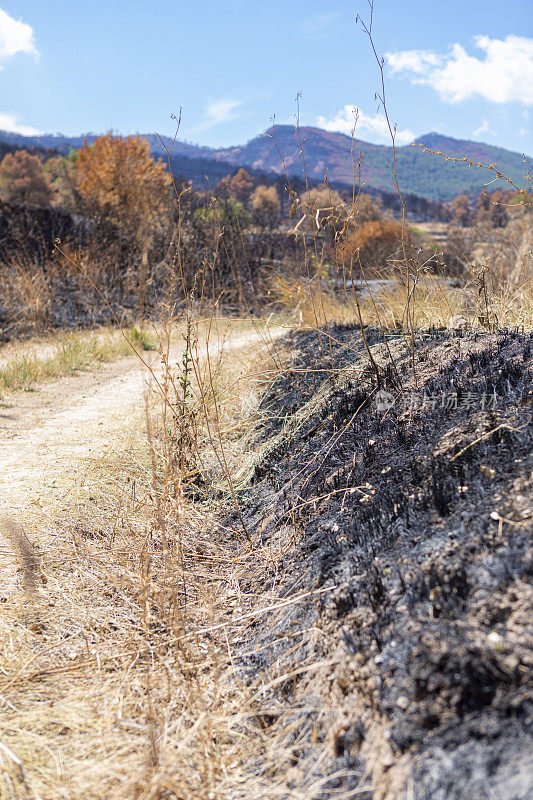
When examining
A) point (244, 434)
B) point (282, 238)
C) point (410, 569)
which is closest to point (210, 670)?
point (410, 569)

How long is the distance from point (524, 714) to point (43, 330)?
337 inches

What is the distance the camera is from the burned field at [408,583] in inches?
42.3

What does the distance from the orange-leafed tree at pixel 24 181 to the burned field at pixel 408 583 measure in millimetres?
28147

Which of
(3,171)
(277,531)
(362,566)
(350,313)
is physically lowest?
(277,531)

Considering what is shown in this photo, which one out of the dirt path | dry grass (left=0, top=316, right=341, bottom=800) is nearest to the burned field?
dry grass (left=0, top=316, right=341, bottom=800)

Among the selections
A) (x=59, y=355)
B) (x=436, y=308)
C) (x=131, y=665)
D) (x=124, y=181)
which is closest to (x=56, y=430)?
(x=59, y=355)

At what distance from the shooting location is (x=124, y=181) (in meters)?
13.6

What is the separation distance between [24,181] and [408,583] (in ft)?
126

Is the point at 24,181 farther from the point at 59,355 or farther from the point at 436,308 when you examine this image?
the point at 436,308

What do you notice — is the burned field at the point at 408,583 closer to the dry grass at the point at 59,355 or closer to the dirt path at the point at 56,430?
the dirt path at the point at 56,430

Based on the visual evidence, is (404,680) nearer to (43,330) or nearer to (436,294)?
(436,294)

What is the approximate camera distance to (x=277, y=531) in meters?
2.29

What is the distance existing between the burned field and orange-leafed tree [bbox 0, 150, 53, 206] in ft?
92.3

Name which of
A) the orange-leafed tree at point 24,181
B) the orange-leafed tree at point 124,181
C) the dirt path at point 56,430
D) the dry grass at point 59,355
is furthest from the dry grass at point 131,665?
the orange-leafed tree at point 24,181
